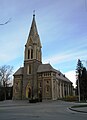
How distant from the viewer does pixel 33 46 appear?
79.8 metres

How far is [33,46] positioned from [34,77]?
12.4m

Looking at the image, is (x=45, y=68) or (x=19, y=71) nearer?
(x=45, y=68)

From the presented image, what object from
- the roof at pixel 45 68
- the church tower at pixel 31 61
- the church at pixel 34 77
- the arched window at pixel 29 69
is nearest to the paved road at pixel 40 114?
the church at pixel 34 77

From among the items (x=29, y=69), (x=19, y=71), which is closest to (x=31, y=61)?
(x=29, y=69)

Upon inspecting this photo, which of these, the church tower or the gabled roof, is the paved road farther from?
the gabled roof

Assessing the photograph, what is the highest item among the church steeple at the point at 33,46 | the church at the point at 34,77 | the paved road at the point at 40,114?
the church steeple at the point at 33,46

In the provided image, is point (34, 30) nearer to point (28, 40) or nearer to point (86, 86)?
point (28, 40)

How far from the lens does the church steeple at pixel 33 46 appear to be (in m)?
79.6

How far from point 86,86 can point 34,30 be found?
99.7 ft

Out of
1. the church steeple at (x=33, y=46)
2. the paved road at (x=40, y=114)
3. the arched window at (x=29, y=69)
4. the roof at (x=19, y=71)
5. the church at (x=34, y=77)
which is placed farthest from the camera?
the roof at (x=19, y=71)

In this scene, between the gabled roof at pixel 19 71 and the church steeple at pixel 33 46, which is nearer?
the church steeple at pixel 33 46

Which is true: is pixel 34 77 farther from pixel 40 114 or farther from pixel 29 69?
pixel 40 114

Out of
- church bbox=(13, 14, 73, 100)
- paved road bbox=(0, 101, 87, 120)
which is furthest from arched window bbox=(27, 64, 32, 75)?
paved road bbox=(0, 101, 87, 120)

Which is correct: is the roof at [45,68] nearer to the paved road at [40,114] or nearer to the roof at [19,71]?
the roof at [19,71]
